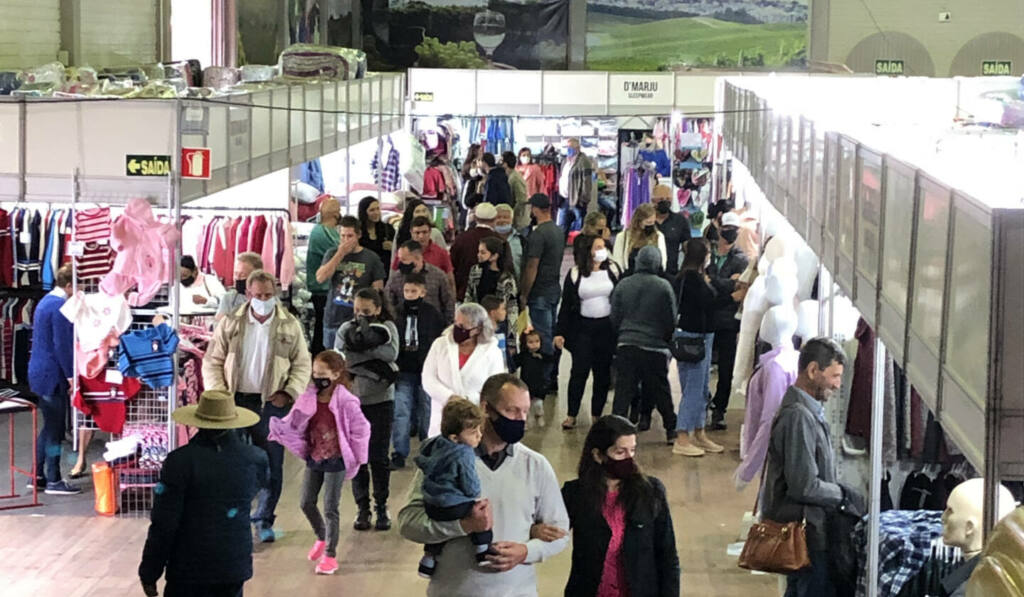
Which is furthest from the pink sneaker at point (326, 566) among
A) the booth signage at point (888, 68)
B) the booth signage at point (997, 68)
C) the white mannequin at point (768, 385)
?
the booth signage at point (997, 68)

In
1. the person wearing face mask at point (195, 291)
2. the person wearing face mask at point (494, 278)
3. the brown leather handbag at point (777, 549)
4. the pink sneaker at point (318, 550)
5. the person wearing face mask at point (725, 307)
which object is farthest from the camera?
the person wearing face mask at point (725, 307)

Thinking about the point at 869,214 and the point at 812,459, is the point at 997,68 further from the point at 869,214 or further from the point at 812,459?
the point at 869,214

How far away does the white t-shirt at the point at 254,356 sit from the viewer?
8227 mm

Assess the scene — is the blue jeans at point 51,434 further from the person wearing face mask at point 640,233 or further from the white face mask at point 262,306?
the person wearing face mask at point 640,233

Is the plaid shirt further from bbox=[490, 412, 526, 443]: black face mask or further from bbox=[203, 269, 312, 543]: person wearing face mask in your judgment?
bbox=[203, 269, 312, 543]: person wearing face mask

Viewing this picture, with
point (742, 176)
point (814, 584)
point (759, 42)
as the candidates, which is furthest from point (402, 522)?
point (759, 42)

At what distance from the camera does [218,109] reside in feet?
31.5

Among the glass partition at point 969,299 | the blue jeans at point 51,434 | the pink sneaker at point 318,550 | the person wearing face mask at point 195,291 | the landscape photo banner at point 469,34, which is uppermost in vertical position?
the landscape photo banner at point 469,34

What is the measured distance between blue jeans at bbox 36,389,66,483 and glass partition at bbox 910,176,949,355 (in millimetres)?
6380

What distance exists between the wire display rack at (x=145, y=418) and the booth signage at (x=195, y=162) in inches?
5.6

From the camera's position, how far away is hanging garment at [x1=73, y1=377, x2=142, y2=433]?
899cm

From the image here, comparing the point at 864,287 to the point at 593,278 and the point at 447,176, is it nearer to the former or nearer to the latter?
the point at 593,278

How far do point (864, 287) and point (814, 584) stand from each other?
148cm

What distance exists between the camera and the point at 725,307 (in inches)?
412
